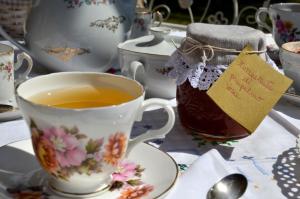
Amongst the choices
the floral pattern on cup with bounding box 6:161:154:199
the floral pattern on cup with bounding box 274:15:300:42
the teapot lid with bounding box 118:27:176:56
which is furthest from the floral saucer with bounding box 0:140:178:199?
the floral pattern on cup with bounding box 274:15:300:42

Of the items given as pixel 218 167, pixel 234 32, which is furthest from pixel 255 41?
pixel 218 167

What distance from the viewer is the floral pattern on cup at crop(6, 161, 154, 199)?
41 cm

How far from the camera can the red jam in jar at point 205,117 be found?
0.55 m

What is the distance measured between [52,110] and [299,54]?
42 centimetres

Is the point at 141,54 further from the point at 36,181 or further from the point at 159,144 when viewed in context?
the point at 36,181

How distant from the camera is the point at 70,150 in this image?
41 centimetres

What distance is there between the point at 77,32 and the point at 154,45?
11 centimetres

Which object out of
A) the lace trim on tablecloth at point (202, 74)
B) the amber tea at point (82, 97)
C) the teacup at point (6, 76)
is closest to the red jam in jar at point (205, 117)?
the lace trim on tablecloth at point (202, 74)

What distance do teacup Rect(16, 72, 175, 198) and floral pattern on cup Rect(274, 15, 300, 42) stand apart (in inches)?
20.8

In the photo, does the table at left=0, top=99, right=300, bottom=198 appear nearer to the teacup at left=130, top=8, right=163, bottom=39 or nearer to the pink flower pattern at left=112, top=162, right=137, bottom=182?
the pink flower pattern at left=112, top=162, right=137, bottom=182

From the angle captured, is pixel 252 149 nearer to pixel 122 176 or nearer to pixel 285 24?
pixel 122 176

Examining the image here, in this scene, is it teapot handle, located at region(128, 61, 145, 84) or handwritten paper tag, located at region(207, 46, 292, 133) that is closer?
handwritten paper tag, located at region(207, 46, 292, 133)

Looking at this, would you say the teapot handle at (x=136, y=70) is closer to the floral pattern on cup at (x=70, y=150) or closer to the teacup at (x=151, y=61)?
the teacup at (x=151, y=61)

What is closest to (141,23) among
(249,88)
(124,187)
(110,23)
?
(110,23)
